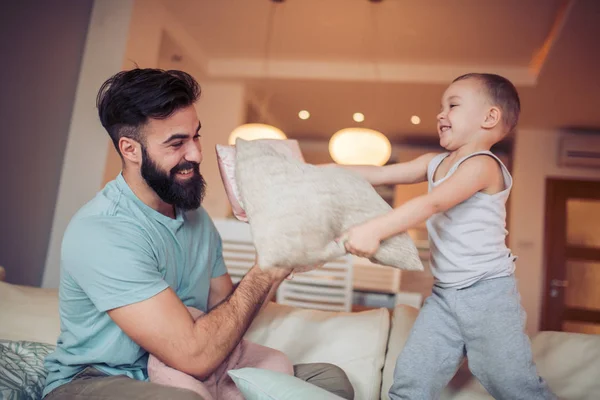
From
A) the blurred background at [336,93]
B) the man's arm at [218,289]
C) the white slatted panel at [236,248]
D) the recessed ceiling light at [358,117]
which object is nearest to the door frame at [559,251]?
the blurred background at [336,93]

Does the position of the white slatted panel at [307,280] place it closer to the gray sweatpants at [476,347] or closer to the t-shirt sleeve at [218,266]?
the t-shirt sleeve at [218,266]

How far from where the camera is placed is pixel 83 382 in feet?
3.31

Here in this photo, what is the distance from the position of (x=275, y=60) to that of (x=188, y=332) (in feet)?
13.4

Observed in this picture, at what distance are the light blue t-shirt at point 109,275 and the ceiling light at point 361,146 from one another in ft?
8.18

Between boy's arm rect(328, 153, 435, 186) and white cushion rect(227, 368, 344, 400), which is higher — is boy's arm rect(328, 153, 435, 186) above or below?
above

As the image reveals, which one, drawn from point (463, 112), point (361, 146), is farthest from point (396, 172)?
point (361, 146)

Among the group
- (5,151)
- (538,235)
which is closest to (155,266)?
(5,151)

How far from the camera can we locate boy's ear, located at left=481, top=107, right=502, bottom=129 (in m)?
1.26

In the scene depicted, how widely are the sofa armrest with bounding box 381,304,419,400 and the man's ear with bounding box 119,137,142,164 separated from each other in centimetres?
81

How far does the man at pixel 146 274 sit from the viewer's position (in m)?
1.03

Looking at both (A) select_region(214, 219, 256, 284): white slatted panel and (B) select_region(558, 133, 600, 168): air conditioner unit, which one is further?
(B) select_region(558, 133, 600, 168): air conditioner unit

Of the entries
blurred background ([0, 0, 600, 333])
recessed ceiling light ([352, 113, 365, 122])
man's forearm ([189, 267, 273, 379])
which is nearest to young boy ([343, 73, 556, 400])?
man's forearm ([189, 267, 273, 379])

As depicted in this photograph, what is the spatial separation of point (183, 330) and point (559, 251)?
5202 mm

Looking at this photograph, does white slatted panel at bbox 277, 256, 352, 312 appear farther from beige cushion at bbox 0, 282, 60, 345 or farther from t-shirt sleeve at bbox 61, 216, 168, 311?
t-shirt sleeve at bbox 61, 216, 168, 311
